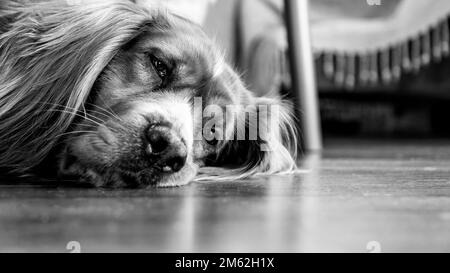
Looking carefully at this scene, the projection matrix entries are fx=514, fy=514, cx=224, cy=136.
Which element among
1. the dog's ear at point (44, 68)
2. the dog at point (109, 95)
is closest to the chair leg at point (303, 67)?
the dog at point (109, 95)

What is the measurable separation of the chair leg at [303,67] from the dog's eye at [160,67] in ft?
4.23

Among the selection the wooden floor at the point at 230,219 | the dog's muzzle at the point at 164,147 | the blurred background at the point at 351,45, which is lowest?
the wooden floor at the point at 230,219

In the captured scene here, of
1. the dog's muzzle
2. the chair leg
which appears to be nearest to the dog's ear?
the dog's muzzle

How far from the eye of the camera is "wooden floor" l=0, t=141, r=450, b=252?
0.55m

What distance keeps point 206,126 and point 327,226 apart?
77 centimetres

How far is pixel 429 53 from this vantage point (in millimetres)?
3641

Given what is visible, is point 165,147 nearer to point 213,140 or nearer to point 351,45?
point 213,140

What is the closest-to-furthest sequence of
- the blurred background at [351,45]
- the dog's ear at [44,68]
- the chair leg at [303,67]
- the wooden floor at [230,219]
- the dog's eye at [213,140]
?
the wooden floor at [230,219] → the dog's ear at [44,68] → the dog's eye at [213,140] → the chair leg at [303,67] → the blurred background at [351,45]

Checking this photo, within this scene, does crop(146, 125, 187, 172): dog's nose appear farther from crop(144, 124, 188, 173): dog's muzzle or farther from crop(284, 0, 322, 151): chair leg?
crop(284, 0, 322, 151): chair leg

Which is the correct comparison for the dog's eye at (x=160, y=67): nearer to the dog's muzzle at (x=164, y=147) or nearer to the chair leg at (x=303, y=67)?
the dog's muzzle at (x=164, y=147)

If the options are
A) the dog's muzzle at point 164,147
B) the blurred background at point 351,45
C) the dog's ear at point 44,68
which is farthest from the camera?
the blurred background at point 351,45

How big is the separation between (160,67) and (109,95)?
0.15m

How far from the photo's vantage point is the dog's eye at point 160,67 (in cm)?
125
